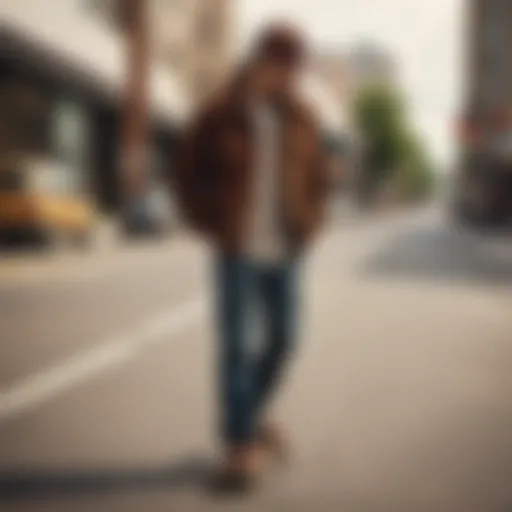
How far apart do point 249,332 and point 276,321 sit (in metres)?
0.12

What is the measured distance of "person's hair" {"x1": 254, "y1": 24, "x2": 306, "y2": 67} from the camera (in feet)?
12.1

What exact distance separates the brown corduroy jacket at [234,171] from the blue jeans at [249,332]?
0.11 metres

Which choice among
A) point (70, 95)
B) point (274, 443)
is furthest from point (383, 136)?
point (274, 443)

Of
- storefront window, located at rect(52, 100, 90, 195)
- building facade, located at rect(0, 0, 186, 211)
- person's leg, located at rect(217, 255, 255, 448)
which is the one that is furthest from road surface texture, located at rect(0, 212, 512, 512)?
storefront window, located at rect(52, 100, 90, 195)

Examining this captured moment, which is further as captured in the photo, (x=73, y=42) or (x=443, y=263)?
(x=73, y=42)

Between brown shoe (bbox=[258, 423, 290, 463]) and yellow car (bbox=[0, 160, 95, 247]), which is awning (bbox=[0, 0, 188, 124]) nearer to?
yellow car (bbox=[0, 160, 95, 247])

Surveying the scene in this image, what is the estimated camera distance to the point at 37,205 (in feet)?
57.8

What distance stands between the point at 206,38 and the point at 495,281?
5807 cm

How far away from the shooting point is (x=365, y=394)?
5.54 m

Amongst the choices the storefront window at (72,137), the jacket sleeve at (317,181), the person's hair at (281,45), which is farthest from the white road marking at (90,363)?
the storefront window at (72,137)

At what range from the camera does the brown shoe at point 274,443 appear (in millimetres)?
4047

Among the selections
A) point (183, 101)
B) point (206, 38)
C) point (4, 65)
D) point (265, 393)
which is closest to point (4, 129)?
point (4, 65)

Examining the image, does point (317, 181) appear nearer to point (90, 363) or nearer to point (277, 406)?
point (277, 406)

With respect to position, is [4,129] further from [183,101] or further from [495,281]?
[183,101]
